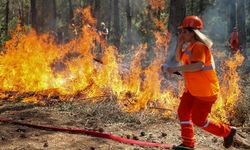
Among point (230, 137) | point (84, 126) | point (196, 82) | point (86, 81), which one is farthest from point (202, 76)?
point (86, 81)

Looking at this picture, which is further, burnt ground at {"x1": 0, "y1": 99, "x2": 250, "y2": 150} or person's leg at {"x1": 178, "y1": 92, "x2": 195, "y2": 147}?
burnt ground at {"x1": 0, "y1": 99, "x2": 250, "y2": 150}

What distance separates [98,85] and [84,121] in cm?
162

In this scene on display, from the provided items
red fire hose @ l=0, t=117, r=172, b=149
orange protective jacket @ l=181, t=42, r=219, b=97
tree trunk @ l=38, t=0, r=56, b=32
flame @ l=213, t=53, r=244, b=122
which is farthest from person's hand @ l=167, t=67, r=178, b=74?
tree trunk @ l=38, t=0, r=56, b=32

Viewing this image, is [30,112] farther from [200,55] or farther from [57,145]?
[200,55]

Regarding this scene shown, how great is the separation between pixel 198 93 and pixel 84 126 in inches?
97.5

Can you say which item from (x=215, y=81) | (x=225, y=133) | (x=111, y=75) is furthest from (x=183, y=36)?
(x=111, y=75)

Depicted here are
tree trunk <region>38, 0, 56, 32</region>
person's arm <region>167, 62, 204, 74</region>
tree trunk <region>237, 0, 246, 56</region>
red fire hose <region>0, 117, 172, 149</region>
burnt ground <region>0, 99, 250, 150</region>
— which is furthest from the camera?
tree trunk <region>237, 0, 246, 56</region>

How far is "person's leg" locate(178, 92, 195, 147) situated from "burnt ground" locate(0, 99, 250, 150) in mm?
811

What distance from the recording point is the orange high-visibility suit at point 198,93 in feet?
17.9

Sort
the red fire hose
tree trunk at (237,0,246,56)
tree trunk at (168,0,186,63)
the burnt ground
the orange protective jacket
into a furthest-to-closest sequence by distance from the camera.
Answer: tree trunk at (237,0,246,56), tree trunk at (168,0,186,63), the red fire hose, the burnt ground, the orange protective jacket

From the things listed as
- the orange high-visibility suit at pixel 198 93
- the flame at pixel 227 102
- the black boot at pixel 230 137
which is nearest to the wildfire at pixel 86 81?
the flame at pixel 227 102

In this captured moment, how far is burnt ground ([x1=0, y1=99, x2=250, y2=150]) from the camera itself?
5.96m

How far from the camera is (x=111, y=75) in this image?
8.95m

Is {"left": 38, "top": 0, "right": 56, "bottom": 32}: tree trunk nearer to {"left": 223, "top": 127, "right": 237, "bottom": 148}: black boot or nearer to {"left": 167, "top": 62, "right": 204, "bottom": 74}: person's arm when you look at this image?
{"left": 167, "top": 62, "right": 204, "bottom": 74}: person's arm
